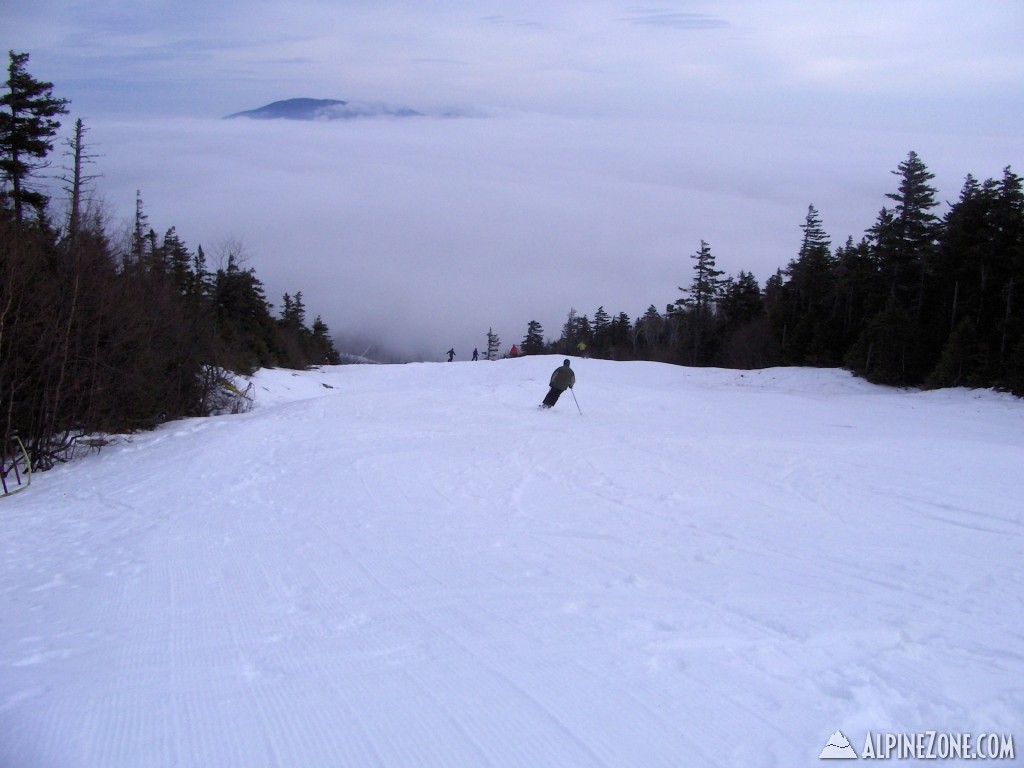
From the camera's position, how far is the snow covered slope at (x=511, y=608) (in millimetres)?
4098

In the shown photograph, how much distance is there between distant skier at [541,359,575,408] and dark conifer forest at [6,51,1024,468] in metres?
11.9

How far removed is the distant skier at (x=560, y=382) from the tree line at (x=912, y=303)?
1888 centimetres

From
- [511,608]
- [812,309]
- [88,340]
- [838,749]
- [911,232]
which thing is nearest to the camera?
[838,749]

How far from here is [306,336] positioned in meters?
74.7

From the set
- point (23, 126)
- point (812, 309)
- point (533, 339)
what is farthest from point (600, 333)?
point (23, 126)

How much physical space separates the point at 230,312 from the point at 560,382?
33.0 metres

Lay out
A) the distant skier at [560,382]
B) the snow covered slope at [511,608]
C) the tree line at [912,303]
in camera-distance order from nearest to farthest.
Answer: the snow covered slope at [511,608] < the distant skier at [560,382] < the tree line at [912,303]

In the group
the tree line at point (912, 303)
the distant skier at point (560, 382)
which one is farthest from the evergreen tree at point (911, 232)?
the distant skier at point (560, 382)

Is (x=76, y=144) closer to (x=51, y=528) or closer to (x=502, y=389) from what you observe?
(x=502, y=389)

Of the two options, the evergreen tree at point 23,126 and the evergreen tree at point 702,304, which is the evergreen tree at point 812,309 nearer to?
the evergreen tree at point 702,304

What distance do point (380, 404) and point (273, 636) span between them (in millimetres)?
17624

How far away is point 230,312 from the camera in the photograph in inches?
1832

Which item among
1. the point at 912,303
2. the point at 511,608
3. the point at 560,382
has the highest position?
the point at 912,303

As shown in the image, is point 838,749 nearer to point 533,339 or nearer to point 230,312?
point 230,312
